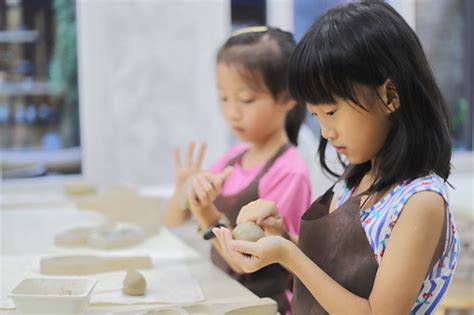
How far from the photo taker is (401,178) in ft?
3.28

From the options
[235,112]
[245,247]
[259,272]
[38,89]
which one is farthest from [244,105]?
[38,89]

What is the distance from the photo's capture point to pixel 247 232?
1.04 metres

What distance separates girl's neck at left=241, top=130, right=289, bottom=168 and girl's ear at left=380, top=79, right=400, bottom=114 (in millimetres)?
641

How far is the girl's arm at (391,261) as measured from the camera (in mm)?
923

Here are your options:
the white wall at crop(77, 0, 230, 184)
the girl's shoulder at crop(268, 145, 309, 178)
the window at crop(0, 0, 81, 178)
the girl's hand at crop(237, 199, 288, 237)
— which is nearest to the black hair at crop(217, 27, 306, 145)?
the girl's shoulder at crop(268, 145, 309, 178)

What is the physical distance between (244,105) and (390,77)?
59 centimetres

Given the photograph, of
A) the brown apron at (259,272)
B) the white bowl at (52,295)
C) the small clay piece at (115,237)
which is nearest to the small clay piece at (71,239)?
the small clay piece at (115,237)

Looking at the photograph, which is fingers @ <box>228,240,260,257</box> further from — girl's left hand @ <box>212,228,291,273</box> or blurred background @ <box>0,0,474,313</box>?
blurred background @ <box>0,0,474,313</box>

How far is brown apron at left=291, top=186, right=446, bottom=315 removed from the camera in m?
0.99

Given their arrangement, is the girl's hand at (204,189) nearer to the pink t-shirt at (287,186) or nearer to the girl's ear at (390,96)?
the pink t-shirt at (287,186)

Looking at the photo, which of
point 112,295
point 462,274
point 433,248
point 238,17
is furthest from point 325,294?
point 238,17

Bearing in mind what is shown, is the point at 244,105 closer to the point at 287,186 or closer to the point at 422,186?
the point at 287,186

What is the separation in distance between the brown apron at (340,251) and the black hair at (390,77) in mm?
81

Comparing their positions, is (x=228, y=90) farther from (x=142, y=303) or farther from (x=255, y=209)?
(x=142, y=303)
